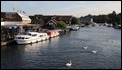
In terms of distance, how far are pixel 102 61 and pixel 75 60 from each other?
2.07 meters

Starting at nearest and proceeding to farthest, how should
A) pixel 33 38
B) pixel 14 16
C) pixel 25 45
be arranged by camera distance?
1. pixel 25 45
2. pixel 33 38
3. pixel 14 16

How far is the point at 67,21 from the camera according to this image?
91938mm

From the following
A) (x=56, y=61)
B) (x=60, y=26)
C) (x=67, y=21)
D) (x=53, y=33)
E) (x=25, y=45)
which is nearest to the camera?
(x=56, y=61)

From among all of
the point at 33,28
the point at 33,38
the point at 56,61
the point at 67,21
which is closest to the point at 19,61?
the point at 56,61

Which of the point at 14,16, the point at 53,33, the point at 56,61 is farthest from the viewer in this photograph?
the point at 14,16

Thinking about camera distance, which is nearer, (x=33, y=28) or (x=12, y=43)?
(x=12, y=43)

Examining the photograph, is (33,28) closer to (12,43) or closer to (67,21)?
(12,43)

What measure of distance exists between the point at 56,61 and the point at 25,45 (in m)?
11.6

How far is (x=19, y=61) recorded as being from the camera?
67.7ft

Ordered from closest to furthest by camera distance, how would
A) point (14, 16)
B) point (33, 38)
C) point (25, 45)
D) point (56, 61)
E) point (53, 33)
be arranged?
point (56, 61) → point (25, 45) → point (33, 38) → point (53, 33) → point (14, 16)

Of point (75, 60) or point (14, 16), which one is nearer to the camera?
point (75, 60)

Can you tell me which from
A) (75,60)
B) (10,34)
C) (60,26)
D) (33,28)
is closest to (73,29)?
(60,26)

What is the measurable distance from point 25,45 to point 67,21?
60.9m

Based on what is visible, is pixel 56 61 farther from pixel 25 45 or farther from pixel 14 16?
pixel 14 16
